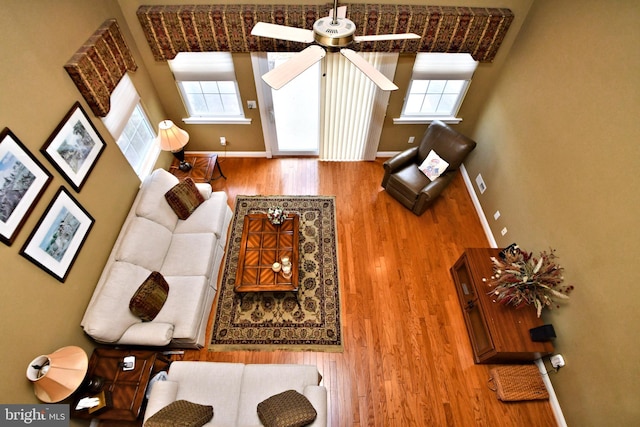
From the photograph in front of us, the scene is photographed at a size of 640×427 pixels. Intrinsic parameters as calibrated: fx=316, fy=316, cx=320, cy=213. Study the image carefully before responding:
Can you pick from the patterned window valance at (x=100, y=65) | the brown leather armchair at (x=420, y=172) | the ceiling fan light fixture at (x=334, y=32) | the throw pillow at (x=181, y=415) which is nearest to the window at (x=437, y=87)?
the brown leather armchair at (x=420, y=172)

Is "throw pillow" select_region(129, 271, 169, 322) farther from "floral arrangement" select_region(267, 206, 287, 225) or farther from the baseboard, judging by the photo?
the baseboard

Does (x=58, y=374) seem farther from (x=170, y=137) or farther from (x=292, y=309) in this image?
(x=170, y=137)

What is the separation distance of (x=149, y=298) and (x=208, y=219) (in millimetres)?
1159

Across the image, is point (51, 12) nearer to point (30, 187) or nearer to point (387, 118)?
point (30, 187)

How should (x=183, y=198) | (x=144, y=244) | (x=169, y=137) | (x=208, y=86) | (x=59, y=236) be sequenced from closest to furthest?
(x=59, y=236), (x=144, y=244), (x=183, y=198), (x=169, y=137), (x=208, y=86)

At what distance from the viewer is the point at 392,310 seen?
3.74 meters

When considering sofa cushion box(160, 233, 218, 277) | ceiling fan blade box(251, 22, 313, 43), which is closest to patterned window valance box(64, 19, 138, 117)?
sofa cushion box(160, 233, 218, 277)

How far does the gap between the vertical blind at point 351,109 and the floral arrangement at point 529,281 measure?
2.58 meters

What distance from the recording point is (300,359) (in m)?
3.39

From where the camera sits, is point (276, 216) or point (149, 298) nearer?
point (149, 298)

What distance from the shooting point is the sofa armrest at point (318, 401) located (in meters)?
2.60

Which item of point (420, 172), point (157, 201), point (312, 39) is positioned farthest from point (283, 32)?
point (420, 172)

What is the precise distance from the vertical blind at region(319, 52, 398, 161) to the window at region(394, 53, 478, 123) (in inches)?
15.7

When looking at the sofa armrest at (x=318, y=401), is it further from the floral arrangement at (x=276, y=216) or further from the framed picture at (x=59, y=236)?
the framed picture at (x=59, y=236)
